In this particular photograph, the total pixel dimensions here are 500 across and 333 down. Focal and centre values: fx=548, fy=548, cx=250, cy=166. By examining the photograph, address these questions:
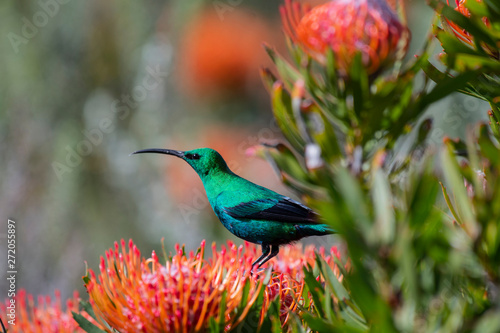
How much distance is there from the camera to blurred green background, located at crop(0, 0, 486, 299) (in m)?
4.79

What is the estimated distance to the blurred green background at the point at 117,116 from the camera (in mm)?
4793

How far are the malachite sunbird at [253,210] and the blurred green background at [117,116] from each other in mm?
2953

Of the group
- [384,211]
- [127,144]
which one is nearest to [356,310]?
[384,211]

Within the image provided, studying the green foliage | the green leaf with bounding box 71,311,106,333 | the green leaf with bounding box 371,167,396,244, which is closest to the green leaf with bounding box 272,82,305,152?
the green foliage

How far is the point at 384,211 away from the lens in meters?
0.51

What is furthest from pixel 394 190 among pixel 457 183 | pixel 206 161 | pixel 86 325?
pixel 206 161

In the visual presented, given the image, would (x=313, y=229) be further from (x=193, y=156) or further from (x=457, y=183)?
(x=457, y=183)

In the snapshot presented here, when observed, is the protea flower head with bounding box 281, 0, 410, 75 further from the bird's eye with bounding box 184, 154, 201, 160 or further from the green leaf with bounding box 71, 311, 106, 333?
the bird's eye with bounding box 184, 154, 201, 160

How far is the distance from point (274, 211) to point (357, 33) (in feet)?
3.10

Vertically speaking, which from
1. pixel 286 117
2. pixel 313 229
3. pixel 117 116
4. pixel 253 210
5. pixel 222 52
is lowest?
pixel 313 229

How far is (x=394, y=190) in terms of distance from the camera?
2.10ft

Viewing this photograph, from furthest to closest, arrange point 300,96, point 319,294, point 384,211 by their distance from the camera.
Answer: point 319,294, point 300,96, point 384,211

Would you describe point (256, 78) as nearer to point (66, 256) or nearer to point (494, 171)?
point (66, 256)

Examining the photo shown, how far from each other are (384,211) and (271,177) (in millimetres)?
5194
